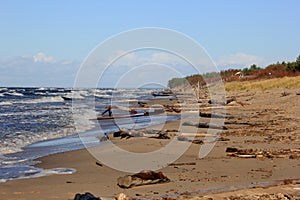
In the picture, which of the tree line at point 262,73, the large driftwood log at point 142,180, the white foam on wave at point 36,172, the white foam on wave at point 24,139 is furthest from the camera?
the tree line at point 262,73

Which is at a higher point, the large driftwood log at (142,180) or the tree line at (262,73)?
the tree line at (262,73)

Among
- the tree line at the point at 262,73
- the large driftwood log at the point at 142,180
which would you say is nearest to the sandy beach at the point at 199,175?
the large driftwood log at the point at 142,180

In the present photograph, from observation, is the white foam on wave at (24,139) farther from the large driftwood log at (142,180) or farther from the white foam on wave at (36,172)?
the large driftwood log at (142,180)

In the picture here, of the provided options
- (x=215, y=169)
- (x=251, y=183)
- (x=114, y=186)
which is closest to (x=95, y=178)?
(x=114, y=186)

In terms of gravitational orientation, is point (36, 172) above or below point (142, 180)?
below

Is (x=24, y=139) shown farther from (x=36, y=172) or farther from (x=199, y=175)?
(x=199, y=175)

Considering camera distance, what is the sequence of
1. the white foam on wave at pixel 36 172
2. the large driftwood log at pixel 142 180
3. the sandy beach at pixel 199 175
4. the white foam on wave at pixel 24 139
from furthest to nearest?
the white foam on wave at pixel 24 139 → the white foam on wave at pixel 36 172 → the large driftwood log at pixel 142 180 → the sandy beach at pixel 199 175

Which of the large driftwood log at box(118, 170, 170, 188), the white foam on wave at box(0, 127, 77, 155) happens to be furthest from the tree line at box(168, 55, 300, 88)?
the large driftwood log at box(118, 170, 170, 188)

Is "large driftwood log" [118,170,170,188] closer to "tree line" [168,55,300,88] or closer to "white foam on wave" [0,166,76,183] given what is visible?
"white foam on wave" [0,166,76,183]

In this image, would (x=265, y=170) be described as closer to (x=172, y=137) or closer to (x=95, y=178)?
(x=95, y=178)

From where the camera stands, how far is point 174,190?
618 cm

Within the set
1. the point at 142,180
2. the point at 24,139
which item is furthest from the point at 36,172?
the point at 24,139

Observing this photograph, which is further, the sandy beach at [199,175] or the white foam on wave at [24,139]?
the white foam on wave at [24,139]

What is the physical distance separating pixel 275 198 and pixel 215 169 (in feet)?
8.46
